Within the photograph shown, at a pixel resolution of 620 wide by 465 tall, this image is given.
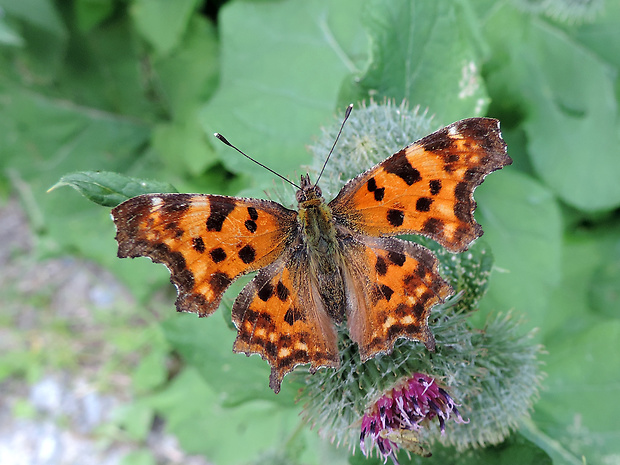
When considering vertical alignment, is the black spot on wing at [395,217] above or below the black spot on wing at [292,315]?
above

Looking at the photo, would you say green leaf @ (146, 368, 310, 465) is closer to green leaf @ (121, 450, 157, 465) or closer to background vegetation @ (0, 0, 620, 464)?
background vegetation @ (0, 0, 620, 464)

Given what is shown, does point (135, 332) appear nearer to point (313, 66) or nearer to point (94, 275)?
point (94, 275)

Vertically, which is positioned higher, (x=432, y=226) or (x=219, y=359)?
(x=219, y=359)

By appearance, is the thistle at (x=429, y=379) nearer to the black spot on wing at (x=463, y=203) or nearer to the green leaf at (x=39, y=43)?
the black spot on wing at (x=463, y=203)

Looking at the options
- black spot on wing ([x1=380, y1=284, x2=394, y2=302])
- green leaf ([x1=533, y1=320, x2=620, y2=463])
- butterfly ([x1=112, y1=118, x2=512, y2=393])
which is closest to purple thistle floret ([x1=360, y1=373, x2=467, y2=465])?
butterfly ([x1=112, y1=118, x2=512, y2=393])

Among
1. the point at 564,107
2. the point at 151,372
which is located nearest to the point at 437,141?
the point at 564,107

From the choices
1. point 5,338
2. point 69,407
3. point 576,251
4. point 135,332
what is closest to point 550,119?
point 576,251

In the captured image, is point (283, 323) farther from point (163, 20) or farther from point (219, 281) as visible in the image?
point (163, 20)

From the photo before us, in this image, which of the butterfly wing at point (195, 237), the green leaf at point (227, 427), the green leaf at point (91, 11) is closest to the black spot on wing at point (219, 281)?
the butterfly wing at point (195, 237)
